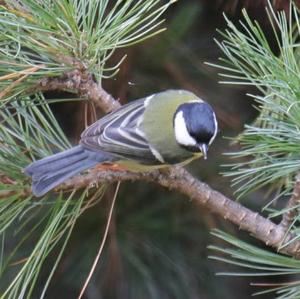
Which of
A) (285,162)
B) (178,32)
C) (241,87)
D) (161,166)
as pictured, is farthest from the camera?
(241,87)

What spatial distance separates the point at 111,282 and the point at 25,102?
530 mm

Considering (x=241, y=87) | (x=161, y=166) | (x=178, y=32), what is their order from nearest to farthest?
1. (x=161, y=166)
2. (x=178, y=32)
3. (x=241, y=87)

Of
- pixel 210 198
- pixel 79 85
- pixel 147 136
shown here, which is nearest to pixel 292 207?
pixel 210 198

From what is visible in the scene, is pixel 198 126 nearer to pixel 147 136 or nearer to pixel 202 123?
pixel 202 123

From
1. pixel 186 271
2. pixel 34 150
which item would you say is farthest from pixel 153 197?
pixel 34 150

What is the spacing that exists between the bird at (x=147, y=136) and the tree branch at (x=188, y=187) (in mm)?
40

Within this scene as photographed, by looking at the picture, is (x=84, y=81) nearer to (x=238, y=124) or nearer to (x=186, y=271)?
(x=238, y=124)

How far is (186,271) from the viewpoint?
149 centimetres

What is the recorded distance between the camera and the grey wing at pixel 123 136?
3.82 feet

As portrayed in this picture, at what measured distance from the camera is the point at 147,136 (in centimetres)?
128

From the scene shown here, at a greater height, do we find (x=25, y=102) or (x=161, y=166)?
(x=25, y=102)

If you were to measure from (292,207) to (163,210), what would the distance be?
578 millimetres

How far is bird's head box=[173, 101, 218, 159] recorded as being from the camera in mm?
1175

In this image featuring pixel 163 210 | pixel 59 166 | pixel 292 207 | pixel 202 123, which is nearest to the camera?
pixel 292 207
